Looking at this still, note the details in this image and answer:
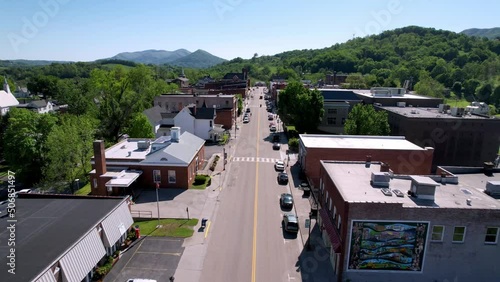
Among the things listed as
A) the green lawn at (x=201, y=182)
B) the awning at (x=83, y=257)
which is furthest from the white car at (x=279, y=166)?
the awning at (x=83, y=257)

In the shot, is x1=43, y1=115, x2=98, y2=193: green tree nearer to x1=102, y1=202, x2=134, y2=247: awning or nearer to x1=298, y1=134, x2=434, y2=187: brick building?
x1=102, y1=202, x2=134, y2=247: awning

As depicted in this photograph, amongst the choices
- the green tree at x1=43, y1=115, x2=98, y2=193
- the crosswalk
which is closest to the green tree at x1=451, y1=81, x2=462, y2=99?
the crosswalk

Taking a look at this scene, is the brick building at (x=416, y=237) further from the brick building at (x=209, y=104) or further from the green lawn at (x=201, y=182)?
the brick building at (x=209, y=104)

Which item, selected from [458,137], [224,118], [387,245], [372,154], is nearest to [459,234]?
[387,245]

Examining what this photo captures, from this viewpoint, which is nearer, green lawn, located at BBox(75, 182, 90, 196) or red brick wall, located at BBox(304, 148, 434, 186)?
red brick wall, located at BBox(304, 148, 434, 186)

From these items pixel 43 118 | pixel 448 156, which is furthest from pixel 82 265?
pixel 448 156

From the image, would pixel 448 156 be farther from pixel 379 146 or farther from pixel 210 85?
pixel 210 85
